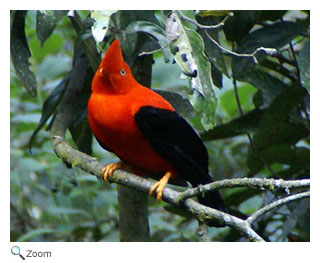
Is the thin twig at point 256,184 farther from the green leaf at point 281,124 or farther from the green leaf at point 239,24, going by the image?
the green leaf at point 239,24

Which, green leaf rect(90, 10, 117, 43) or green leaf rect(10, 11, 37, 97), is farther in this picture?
green leaf rect(10, 11, 37, 97)

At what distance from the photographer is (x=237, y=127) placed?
2947mm

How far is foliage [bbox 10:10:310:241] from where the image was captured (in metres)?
2.29

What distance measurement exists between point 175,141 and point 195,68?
49 centimetres

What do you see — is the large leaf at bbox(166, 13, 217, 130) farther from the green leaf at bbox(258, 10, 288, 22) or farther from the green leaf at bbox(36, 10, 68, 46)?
the green leaf at bbox(258, 10, 288, 22)

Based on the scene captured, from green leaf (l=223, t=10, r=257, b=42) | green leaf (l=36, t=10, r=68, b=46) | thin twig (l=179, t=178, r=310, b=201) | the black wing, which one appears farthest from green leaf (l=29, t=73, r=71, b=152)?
thin twig (l=179, t=178, r=310, b=201)

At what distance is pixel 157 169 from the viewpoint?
2574 mm

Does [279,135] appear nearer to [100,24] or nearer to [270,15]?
[270,15]
